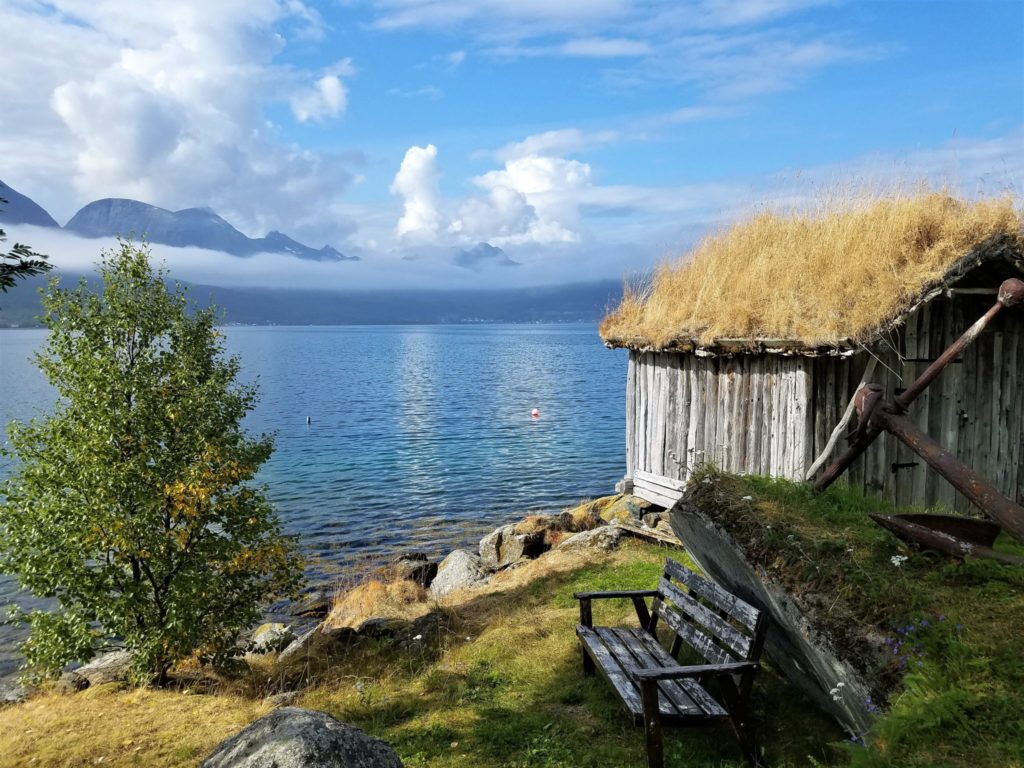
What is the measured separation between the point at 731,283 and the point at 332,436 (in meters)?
30.7

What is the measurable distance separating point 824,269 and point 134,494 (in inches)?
422

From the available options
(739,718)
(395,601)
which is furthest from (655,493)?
(739,718)

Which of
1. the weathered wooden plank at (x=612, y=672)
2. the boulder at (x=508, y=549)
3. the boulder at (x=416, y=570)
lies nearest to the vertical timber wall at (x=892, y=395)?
the weathered wooden plank at (x=612, y=672)

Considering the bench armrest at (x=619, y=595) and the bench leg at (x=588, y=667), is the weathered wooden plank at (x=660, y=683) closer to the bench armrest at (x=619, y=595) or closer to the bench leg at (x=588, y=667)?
the bench armrest at (x=619, y=595)

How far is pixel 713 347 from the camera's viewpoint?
12.0 m

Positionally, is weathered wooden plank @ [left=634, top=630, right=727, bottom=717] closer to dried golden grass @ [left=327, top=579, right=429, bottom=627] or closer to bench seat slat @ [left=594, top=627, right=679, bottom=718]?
bench seat slat @ [left=594, top=627, right=679, bottom=718]

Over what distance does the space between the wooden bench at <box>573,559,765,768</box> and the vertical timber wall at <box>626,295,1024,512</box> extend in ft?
15.0

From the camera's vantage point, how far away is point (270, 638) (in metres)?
13.5

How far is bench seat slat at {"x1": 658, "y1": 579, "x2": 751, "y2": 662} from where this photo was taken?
5762mm

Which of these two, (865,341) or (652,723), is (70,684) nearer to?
(652,723)

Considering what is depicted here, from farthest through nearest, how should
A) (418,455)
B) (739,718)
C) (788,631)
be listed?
1. (418,455)
2. (788,631)
3. (739,718)

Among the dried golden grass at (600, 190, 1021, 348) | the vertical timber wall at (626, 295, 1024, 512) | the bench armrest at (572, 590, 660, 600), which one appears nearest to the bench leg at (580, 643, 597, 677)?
the bench armrest at (572, 590, 660, 600)

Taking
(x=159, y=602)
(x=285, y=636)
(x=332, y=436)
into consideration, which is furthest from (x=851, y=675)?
(x=332, y=436)

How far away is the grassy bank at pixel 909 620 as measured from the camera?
4043 millimetres
